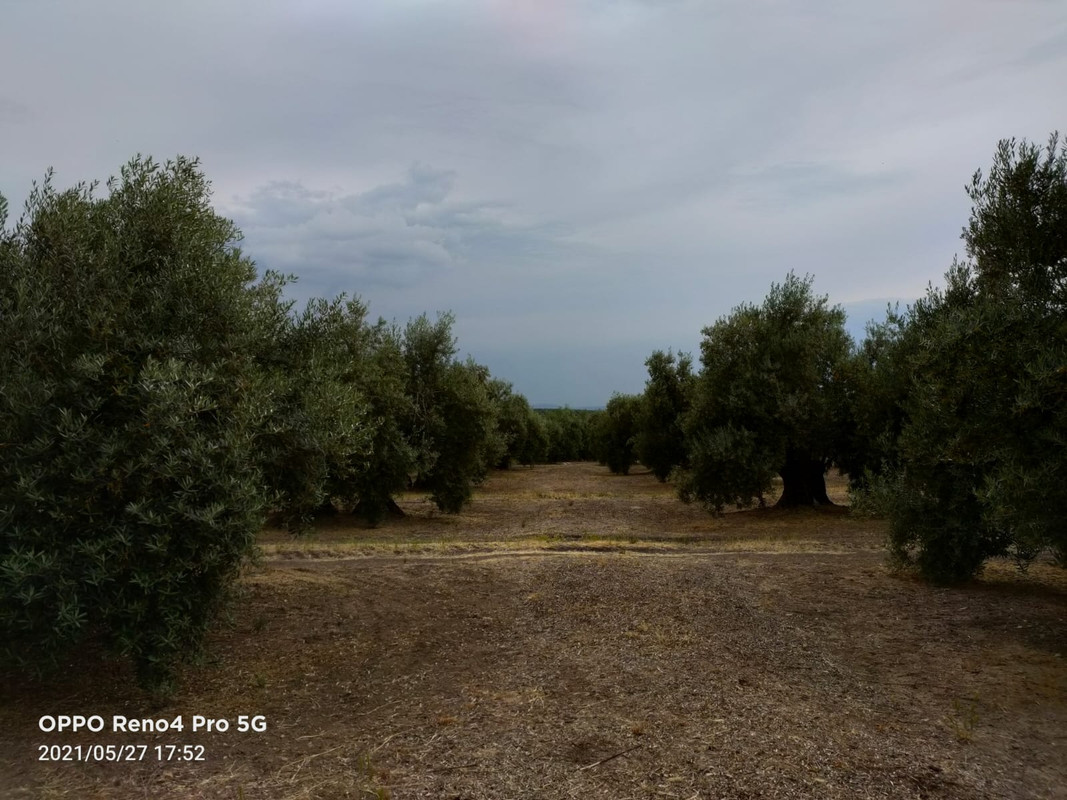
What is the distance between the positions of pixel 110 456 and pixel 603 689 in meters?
5.60

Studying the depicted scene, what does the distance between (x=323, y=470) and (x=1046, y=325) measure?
8.56 meters

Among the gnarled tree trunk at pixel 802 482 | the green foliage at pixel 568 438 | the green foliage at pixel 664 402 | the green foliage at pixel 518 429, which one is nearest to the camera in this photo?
the gnarled tree trunk at pixel 802 482

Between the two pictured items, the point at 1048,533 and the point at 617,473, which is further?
the point at 617,473

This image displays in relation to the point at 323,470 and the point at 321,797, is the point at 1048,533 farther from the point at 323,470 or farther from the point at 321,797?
the point at 323,470

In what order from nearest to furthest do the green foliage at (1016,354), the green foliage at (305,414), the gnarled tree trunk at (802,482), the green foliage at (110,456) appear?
the green foliage at (110,456)
the green foliage at (1016,354)
the green foliage at (305,414)
the gnarled tree trunk at (802,482)

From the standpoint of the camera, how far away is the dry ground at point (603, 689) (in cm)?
595

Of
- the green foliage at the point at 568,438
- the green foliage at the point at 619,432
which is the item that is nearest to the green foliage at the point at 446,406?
the green foliage at the point at 619,432

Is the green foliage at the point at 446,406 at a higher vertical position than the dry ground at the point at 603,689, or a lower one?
higher

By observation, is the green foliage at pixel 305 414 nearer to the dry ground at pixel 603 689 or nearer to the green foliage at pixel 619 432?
the dry ground at pixel 603 689

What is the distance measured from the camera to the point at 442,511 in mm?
28312

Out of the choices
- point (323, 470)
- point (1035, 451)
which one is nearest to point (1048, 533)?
point (1035, 451)

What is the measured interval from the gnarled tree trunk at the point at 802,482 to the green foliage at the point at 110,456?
72.6 ft
